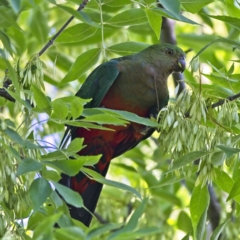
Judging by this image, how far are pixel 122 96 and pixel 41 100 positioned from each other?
1.33 m

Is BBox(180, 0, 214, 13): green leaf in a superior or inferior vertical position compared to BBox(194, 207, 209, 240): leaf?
superior

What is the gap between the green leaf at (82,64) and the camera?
2551mm

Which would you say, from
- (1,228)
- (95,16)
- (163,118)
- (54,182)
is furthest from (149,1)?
(1,228)

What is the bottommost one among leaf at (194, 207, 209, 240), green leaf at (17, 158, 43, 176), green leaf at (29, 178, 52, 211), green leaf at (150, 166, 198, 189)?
leaf at (194, 207, 209, 240)

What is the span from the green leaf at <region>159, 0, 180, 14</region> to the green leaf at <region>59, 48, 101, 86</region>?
2.87 ft

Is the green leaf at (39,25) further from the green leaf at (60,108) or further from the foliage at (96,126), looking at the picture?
the green leaf at (60,108)

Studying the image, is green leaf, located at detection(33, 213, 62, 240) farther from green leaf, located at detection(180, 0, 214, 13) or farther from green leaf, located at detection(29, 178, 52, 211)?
green leaf, located at detection(180, 0, 214, 13)

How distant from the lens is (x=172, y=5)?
173cm

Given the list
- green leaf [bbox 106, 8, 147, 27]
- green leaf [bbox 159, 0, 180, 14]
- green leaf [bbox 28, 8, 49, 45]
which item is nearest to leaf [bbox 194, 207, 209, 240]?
green leaf [bbox 159, 0, 180, 14]

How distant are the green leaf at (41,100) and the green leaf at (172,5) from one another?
42 cm

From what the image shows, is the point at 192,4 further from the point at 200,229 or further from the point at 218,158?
the point at 200,229

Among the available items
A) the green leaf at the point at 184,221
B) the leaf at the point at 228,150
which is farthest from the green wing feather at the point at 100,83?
the leaf at the point at 228,150

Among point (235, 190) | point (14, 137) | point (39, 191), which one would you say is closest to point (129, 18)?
point (235, 190)

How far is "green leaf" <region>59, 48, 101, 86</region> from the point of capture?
2.55 m
